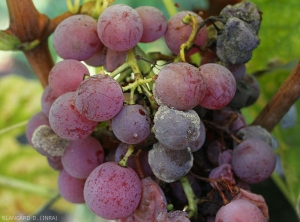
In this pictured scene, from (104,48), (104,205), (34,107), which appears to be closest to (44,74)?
(104,48)

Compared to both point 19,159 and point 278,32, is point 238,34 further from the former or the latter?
point 19,159

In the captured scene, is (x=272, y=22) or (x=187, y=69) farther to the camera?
(x=272, y=22)

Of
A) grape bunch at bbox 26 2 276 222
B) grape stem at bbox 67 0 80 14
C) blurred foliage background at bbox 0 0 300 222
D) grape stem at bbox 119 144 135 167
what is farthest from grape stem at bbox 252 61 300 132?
grape stem at bbox 67 0 80 14

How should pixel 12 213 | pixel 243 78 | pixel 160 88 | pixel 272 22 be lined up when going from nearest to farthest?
pixel 160 88
pixel 243 78
pixel 272 22
pixel 12 213

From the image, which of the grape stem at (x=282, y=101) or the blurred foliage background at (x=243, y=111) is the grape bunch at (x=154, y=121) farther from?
the blurred foliage background at (x=243, y=111)

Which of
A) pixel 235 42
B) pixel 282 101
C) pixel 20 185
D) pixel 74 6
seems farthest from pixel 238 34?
pixel 20 185

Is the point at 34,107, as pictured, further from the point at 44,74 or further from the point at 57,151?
the point at 57,151

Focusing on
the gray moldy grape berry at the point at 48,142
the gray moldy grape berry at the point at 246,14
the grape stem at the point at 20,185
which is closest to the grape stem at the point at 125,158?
the gray moldy grape berry at the point at 48,142
